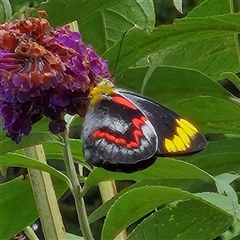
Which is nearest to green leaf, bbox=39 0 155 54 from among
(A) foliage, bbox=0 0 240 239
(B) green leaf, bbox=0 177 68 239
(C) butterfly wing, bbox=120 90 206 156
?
(A) foliage, bbox=0 0 240 239

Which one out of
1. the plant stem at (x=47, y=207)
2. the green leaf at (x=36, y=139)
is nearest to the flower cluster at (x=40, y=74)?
the green leaf at (x=36, y=139)

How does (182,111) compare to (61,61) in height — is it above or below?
below

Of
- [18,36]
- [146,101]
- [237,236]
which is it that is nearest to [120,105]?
[146,101]

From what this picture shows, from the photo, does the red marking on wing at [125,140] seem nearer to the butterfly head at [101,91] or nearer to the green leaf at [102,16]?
the butterfly head at [101,91]

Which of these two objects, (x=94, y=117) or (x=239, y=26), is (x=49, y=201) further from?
(x=239, y=26)

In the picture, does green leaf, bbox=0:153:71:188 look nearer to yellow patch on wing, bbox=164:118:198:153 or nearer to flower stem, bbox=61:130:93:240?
flower stem, bbox=61:130:93:240

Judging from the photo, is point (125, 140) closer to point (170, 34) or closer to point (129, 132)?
point (129, 132)
